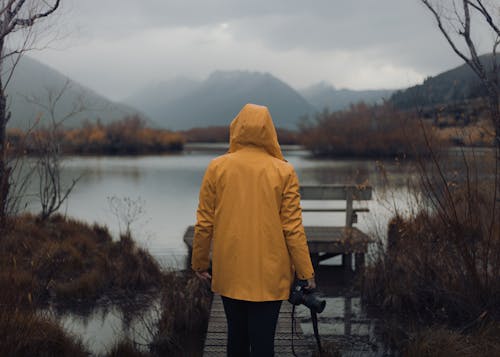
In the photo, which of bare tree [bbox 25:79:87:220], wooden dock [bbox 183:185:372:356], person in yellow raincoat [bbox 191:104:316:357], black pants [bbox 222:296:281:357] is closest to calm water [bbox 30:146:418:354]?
wooden dock [bbox 183:185:372:356]

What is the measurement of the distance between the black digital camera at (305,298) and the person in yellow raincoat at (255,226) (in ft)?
0.14

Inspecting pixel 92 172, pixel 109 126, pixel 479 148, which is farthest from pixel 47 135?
pixel 109 126

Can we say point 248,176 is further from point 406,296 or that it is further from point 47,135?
point 47,135

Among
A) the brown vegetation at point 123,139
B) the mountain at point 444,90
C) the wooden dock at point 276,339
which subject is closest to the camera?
the wooden dock at point 276,339

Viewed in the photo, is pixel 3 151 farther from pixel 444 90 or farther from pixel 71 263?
pixel 444 90

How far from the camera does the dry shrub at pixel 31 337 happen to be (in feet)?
12.2

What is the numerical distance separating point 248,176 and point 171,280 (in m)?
3.43

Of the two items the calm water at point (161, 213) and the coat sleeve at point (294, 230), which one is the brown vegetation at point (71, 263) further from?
the coat sleeve at point (294, 230)

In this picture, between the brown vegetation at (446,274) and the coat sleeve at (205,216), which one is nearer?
the coat sleeve at (205,216)

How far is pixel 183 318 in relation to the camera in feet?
17.1

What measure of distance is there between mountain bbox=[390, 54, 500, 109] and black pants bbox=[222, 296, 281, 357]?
2.81 metres

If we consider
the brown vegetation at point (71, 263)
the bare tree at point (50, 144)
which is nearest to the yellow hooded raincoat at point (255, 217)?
the brown vegetation at point (71, 263)

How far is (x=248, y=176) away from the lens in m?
2.67

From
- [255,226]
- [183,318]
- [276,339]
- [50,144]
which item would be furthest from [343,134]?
[255,226]
